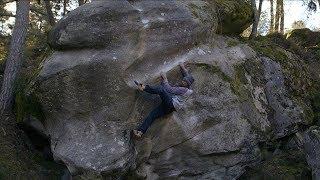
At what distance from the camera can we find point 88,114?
10039mm

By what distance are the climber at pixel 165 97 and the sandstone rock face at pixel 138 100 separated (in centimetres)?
30

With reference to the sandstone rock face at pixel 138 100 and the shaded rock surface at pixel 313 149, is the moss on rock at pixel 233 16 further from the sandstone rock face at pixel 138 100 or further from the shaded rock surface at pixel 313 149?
the shaded rock surface at pixel 313 149

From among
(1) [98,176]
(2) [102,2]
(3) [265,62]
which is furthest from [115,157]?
(3) [265,62]

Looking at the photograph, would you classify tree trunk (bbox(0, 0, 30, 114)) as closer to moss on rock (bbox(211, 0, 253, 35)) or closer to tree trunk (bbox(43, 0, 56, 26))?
tree trunk (bbox(43, 0, 56, 26))

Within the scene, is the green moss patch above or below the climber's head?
below

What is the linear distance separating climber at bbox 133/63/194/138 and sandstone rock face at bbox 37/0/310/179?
30 centimetres

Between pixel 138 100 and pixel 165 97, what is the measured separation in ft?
2.96

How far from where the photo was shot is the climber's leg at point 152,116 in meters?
9.77

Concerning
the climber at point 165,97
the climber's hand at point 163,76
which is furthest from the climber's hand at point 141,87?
the climber's hand at point 163,76

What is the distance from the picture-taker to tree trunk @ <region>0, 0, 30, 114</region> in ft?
40.3

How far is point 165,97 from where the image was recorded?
31.3 feet

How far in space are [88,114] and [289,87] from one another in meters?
5.88

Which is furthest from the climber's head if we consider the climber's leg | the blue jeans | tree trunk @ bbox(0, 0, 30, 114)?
tree trunk @ bbox(0, 0, 30, 114)

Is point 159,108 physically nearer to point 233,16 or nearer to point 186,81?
point 186,81
